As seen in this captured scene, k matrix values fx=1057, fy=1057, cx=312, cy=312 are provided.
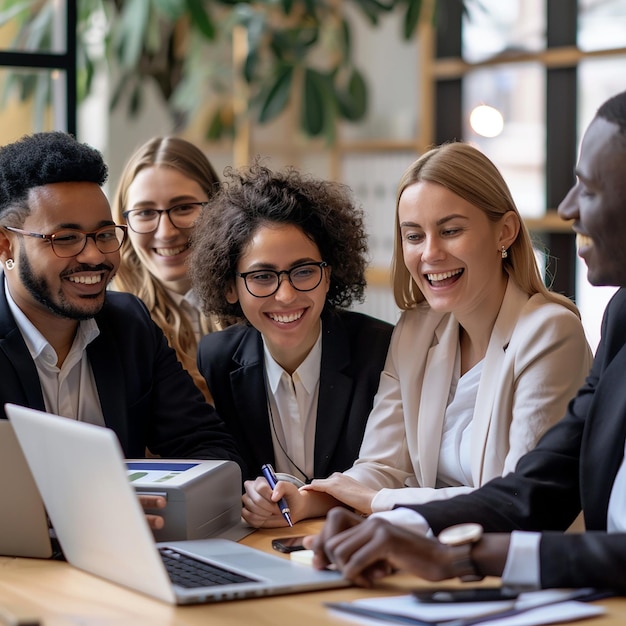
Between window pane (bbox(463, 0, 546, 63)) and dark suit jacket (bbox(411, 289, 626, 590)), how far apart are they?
389cm

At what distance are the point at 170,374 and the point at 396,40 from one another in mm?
4317

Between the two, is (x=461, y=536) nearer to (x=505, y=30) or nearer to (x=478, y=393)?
(x=478, y=393)

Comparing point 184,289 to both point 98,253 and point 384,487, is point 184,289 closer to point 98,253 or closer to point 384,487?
point 98,253

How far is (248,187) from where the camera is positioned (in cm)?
261

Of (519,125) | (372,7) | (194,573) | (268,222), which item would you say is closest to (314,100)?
(372,7)

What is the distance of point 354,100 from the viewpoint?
483 cm

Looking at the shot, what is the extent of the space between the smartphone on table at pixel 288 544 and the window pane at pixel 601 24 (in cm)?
395

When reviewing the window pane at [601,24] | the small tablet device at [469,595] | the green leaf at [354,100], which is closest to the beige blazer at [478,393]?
the small tablet device at [469,595]

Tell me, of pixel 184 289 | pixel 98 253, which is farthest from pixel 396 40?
pixel 98 253

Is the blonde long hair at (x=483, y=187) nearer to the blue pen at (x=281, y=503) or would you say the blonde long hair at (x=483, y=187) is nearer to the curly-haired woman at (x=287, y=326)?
the curly-haired woman at (x=287, y=326)

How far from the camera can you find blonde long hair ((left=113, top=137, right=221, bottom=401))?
123 inches

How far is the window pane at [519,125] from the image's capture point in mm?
5555

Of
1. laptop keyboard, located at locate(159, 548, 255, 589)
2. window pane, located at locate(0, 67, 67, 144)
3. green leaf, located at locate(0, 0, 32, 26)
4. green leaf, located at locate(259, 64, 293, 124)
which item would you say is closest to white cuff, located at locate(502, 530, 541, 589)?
laptop keyboard, located at locate(159, 548, 255, 589)

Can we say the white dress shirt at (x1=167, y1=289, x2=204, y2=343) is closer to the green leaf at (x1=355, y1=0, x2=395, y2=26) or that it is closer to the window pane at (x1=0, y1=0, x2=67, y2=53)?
the window pane at (x1=0, y1=0, x2=67, y2=53)
